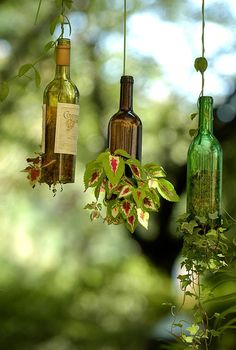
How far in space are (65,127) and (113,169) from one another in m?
0.17

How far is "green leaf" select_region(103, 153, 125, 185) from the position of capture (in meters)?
1.64

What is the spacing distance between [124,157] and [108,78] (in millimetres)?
3128

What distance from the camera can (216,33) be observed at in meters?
4.59

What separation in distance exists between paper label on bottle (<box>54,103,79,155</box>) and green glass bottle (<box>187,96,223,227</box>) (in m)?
0.27

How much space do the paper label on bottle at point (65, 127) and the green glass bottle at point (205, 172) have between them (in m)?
0.27

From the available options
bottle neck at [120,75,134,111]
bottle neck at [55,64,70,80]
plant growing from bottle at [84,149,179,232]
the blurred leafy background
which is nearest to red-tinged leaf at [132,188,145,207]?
plant growing from bottle at [84,149,179,232]

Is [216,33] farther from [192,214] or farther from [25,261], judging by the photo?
[192,214]

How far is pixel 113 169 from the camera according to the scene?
1646 millimetres

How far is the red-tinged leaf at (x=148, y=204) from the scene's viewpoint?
5.57 ft

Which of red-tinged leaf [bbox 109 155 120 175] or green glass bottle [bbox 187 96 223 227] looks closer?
red-tinged leaf [bbox 109 155 120 175]

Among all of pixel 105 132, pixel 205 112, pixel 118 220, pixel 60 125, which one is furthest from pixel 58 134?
pixel 105 132

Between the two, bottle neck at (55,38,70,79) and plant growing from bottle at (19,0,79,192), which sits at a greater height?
bottle neck at (55,38,70,79)

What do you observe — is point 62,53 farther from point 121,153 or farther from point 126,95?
point 121,153

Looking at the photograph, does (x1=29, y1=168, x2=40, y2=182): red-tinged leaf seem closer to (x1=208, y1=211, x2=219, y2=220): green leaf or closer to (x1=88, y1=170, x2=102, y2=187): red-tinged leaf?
(x1=88, y1=170, x2=102, y2=187): red-tinged leaf
